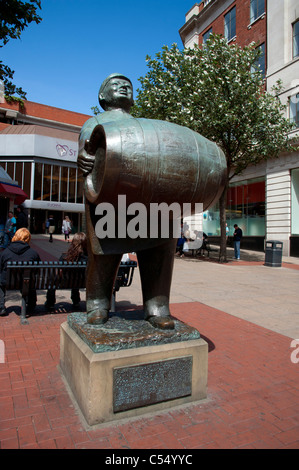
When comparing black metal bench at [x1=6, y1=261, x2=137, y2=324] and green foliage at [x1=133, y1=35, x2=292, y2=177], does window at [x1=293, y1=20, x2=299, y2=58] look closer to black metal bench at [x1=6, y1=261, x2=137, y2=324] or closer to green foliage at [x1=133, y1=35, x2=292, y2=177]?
green foliage at [x1=133, y1=35, x2=292, y2=177]

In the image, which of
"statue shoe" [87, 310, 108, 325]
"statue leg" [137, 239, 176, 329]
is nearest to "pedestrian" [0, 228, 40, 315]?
"statue shoe" [87, 310, 108, 325]

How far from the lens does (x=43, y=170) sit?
102 feet

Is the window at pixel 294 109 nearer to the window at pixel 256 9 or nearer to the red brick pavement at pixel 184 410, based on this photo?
the window at pixel 256 9

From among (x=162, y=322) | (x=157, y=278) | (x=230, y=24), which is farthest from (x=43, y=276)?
(x=230, y=24)

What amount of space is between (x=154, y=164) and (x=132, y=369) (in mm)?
1500

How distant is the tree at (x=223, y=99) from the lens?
43.0 feet

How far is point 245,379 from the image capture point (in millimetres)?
3143

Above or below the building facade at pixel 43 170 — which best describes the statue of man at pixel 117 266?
below

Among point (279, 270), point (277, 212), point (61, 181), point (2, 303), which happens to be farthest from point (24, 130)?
point (2, 303)

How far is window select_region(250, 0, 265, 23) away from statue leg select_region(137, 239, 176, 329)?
23161 millimetres

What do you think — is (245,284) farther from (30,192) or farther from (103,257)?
(30,192)

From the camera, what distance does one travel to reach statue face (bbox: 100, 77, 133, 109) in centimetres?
282

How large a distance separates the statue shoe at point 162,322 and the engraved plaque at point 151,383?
272 mm

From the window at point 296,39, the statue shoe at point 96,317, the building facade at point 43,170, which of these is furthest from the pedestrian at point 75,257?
the building facade at point 43,170
